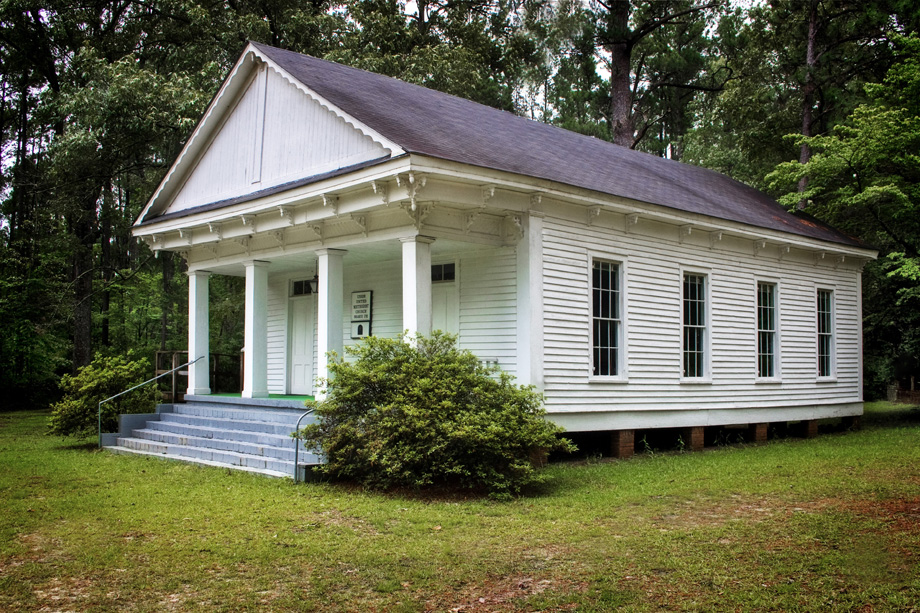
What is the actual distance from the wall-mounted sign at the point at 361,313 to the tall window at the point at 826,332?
10.7m

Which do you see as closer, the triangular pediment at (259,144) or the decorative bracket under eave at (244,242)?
the triangular pediment at (259,144)

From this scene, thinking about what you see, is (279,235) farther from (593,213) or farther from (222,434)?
(593,213)

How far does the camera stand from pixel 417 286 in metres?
11.9

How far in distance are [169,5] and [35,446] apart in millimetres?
14418

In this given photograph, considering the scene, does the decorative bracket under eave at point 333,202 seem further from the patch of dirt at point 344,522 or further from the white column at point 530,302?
the patch of dirt at point 344,522

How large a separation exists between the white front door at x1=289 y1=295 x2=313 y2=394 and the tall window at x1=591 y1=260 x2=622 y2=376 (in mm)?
6102

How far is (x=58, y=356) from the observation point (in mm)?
29766

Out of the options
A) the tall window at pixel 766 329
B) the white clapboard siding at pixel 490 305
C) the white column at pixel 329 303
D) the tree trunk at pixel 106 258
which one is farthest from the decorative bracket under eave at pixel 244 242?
the tree trunk at pixel 106 258

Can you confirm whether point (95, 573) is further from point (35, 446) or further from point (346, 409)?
point (35, 446)

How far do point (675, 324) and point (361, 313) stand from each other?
5901 mm

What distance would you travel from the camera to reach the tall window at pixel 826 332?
19.5 metres

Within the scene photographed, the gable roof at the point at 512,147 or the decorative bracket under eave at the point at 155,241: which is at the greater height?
the gable roof at the point at 512,147

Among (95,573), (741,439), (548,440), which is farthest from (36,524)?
(741,439)

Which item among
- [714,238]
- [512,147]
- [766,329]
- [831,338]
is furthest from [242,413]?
[831,338]
